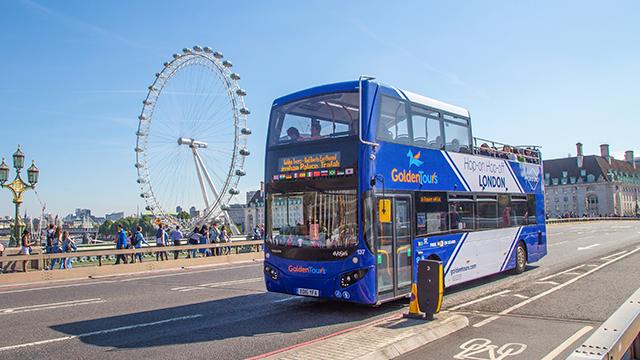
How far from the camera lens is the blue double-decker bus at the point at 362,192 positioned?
979 cm

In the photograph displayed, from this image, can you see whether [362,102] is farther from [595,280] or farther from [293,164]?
[595,280]

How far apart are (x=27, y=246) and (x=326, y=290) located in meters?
14.3

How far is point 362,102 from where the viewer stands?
995 cm

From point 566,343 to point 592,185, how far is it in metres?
146

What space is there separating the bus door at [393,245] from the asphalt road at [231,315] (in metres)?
0.60

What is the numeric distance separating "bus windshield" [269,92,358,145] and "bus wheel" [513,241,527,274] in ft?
27.0

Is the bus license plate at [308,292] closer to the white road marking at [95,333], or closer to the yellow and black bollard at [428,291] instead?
the yellow and black bollard at [428,291]

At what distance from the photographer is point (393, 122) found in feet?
34.8

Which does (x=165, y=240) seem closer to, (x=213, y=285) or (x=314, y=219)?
(x=213, y=285)

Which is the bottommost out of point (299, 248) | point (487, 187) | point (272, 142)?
point (299, 248)

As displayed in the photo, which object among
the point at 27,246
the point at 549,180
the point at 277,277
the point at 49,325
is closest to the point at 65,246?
the point at 27,246

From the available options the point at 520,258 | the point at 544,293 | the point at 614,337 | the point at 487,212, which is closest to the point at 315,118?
the point at 487,212

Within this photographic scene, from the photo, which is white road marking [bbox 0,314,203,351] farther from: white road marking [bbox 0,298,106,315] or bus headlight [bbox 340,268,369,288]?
white road marking [bbox 0,298,106,315]

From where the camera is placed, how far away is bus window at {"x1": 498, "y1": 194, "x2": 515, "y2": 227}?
14422 millimetres
